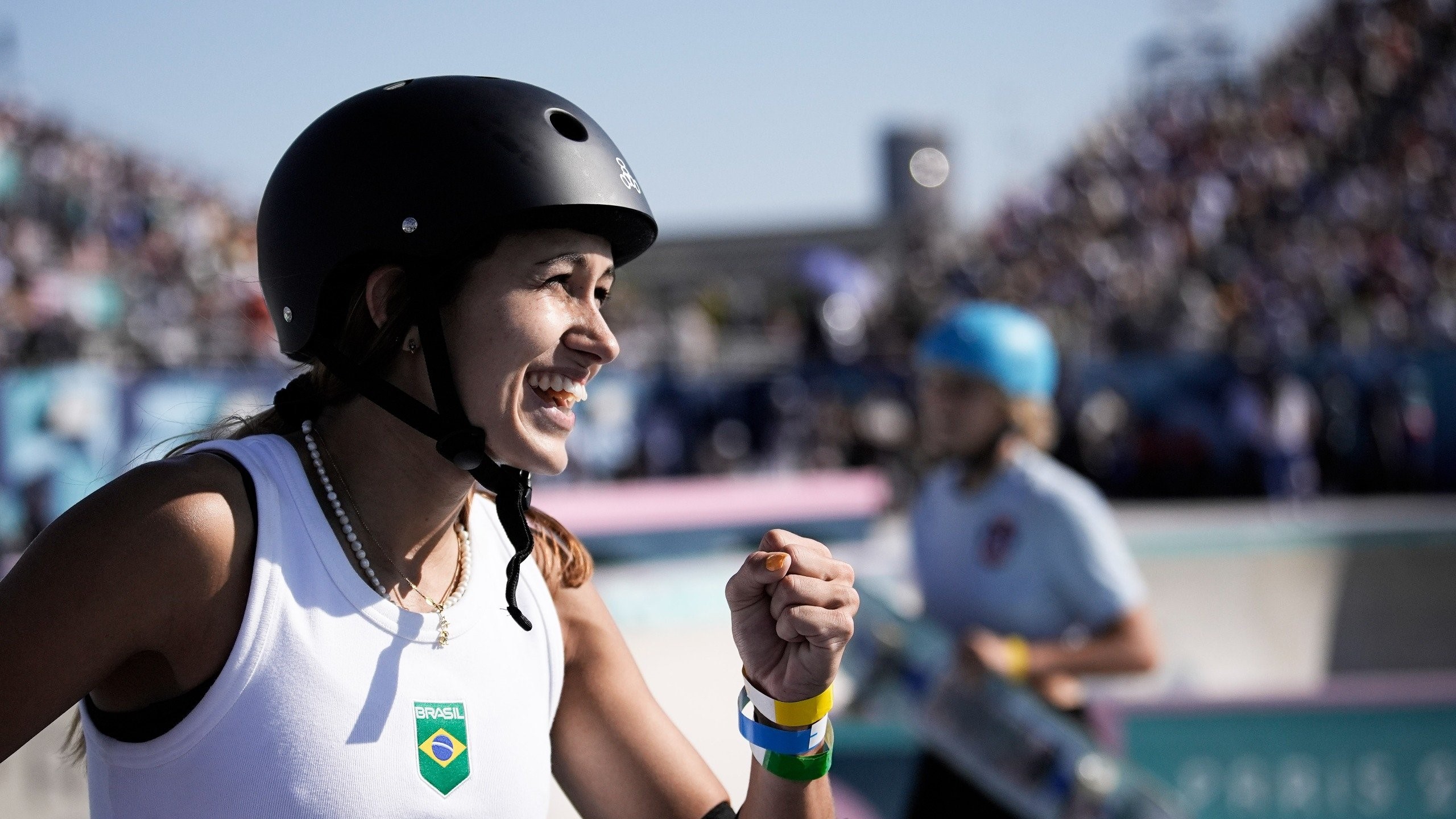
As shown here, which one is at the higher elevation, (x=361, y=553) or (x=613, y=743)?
(x=361, y=553)

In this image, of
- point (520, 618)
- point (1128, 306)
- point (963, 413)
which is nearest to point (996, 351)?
point (963, 413)

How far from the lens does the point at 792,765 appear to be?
1.66 m

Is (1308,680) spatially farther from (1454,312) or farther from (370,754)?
(1454,312)

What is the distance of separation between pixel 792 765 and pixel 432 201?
0.95m

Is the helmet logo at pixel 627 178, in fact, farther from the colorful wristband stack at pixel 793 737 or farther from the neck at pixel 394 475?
the colorful wristband stack at pixel 793 737

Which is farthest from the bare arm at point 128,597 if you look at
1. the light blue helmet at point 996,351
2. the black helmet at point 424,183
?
the light blue helmet at point 996,351

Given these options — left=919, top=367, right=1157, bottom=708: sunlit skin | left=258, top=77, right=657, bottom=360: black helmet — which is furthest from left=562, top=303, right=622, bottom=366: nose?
left=919, top=367, right=1157, bottom=708: sunlit skin

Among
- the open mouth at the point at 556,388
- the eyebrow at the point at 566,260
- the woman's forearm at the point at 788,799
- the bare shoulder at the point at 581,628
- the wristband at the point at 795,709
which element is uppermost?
the eyebrow at the point at 566,260

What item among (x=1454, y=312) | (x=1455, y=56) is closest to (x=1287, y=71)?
(x=1455, y=56)

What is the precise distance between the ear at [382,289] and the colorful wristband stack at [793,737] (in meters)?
0.78

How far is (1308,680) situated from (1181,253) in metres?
12.3

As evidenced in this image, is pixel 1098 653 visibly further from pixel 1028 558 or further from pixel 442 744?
pixel 442 744

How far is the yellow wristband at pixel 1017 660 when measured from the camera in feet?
11.8

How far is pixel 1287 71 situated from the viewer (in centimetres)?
2441
